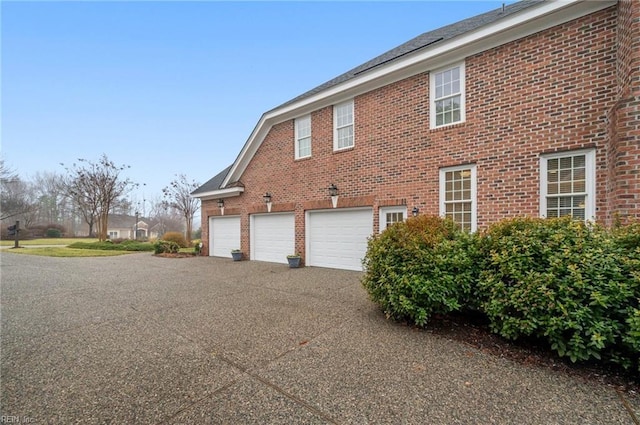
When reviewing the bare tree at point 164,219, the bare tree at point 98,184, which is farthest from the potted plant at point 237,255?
the bare tree at point 164,219

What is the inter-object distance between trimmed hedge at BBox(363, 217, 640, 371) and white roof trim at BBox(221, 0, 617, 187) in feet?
15.8

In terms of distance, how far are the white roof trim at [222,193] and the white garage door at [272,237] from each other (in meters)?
1.42

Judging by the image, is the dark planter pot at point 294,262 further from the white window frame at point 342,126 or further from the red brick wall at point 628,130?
the red brick wall at point 628,130

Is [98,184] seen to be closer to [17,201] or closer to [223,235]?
[223,235]

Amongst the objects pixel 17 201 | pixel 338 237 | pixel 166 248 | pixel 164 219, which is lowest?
pixel 166 248

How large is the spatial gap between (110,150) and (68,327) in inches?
1047

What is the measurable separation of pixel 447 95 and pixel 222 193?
989 centimetres

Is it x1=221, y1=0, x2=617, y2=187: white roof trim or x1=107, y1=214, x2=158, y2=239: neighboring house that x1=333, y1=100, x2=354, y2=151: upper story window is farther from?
x1=107, y1=214, x2=158, y2=239: neighboring house

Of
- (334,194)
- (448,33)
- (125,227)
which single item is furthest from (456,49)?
(125,227)

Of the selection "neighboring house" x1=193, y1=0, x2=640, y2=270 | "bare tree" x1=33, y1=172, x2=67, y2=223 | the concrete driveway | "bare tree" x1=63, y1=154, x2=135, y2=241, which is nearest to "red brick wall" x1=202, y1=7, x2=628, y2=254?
"neighboring house" x1=193, y1=0, x2=640, y2=270

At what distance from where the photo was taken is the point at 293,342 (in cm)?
349

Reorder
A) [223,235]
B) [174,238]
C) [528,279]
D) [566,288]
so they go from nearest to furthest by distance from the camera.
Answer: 1. [566,288]
2. [528,279]
3. [223,235]
4. [174,238]

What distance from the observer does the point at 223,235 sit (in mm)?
12789

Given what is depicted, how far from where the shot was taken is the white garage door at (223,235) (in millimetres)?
12142
